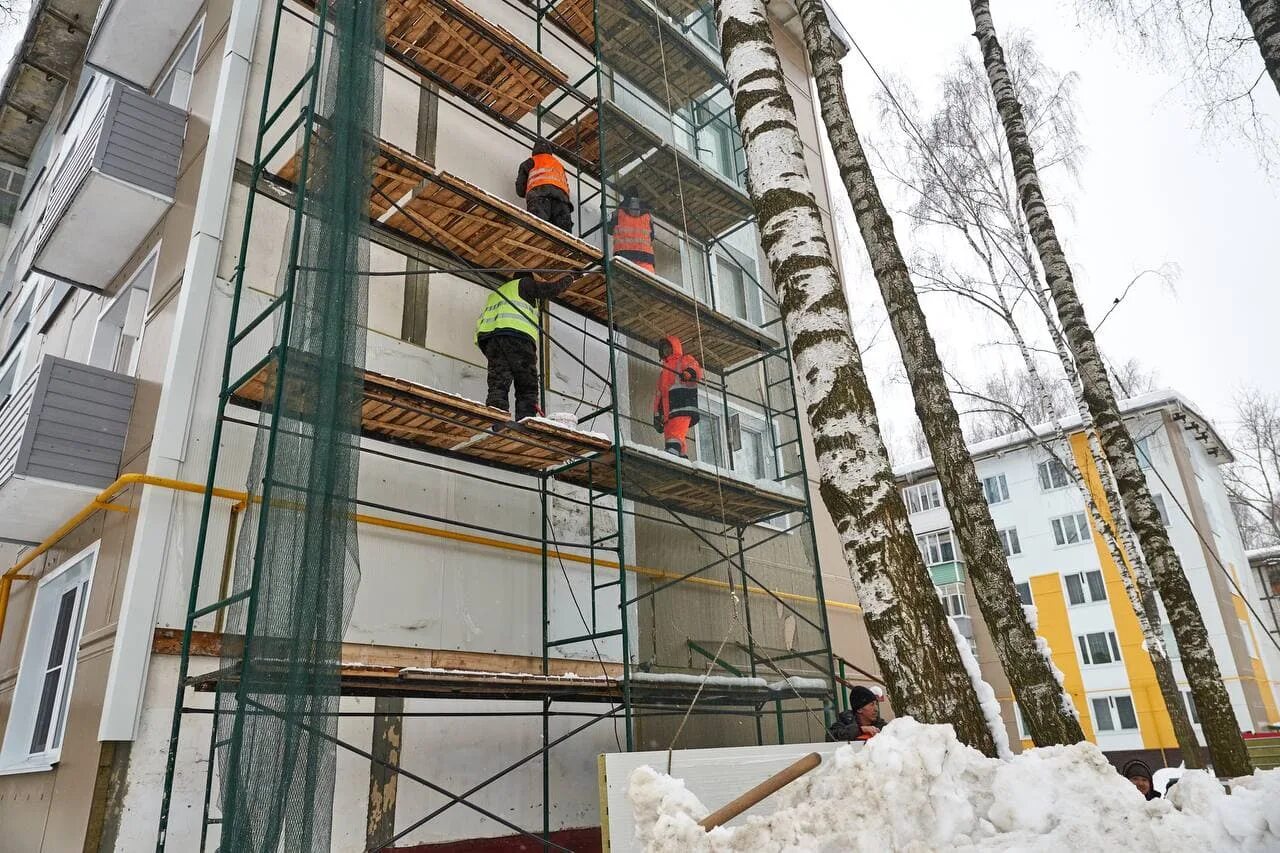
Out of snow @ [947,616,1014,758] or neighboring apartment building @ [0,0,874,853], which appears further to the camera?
neighboring apartment building @ [0,0,874,853]

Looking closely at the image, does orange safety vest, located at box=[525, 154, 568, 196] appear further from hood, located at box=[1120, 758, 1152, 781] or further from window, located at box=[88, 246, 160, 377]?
hood, located at box=[1120, 758, 1152, 781]

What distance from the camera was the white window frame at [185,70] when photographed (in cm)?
904

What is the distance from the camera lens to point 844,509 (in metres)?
4.20

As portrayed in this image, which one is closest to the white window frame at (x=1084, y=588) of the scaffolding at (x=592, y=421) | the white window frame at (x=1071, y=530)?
the white window frame at (x=1071, y=530)

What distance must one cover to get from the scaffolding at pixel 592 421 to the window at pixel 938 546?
24.4m

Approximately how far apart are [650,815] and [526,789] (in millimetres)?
4730

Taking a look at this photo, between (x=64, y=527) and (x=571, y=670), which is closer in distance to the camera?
(x=64, y=527)

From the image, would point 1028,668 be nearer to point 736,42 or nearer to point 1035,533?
point 736,42

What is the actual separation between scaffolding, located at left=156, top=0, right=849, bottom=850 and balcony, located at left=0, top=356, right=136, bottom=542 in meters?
1.27

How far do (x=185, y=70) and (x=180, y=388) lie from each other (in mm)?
5267

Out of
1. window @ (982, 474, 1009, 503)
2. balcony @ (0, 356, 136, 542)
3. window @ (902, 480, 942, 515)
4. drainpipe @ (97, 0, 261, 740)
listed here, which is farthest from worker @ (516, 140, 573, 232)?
window @ (902, 480, 942, 515)

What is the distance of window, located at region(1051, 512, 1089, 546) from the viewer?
2920 centimetres

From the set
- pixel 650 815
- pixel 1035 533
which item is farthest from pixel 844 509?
pixel 1035 533

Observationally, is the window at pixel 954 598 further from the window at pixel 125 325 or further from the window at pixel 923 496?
the window at pixel 125 325
